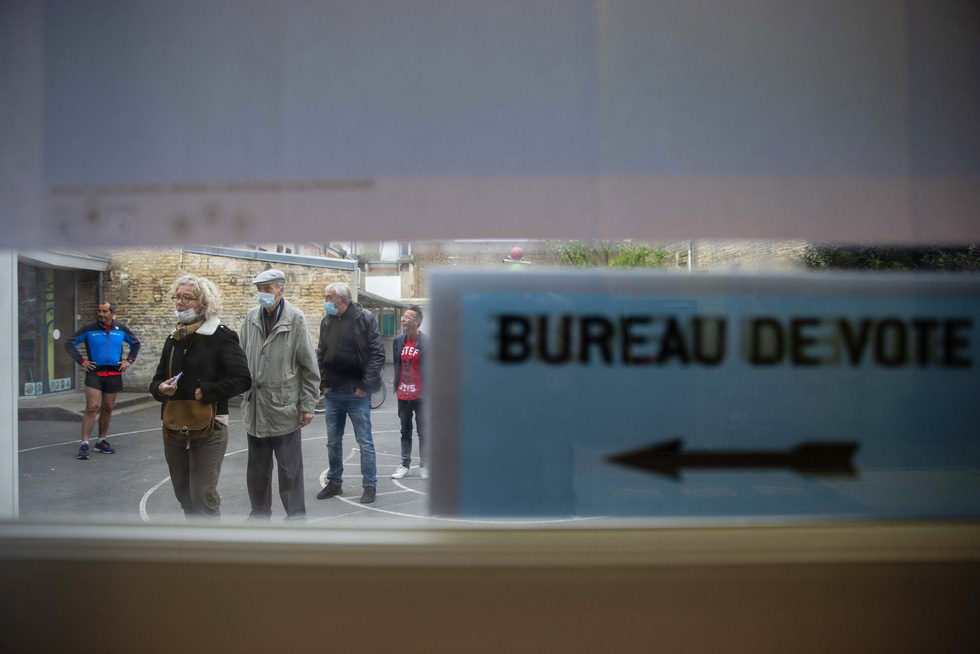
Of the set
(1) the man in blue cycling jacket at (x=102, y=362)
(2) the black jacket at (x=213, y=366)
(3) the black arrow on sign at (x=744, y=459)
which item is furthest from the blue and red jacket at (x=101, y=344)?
(3) the black arrow on sign at (x=744, y=459)

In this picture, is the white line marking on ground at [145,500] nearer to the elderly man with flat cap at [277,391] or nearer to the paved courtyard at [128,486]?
the paved courtyard at [128,486]

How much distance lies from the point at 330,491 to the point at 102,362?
1.06 m

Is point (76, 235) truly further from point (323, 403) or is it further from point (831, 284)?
point (831, 284)

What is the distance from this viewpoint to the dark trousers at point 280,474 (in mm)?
2223

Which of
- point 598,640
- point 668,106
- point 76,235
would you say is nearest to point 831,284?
point 668,106

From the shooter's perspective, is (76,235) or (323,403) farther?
(323,403)

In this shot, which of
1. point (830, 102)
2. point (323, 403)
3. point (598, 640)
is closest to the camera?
point (598, 640)

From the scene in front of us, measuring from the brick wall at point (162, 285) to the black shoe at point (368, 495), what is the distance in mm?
931

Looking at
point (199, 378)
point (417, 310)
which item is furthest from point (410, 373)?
point (199, 378)

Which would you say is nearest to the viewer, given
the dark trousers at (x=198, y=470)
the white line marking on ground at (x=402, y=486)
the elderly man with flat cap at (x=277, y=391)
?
the white line marking on ground at (x=402, y=486)

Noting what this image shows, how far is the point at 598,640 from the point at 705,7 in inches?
89.6

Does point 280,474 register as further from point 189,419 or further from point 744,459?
point 744,459

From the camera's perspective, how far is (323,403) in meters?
3.02

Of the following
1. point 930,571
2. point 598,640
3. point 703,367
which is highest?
point 703,367
